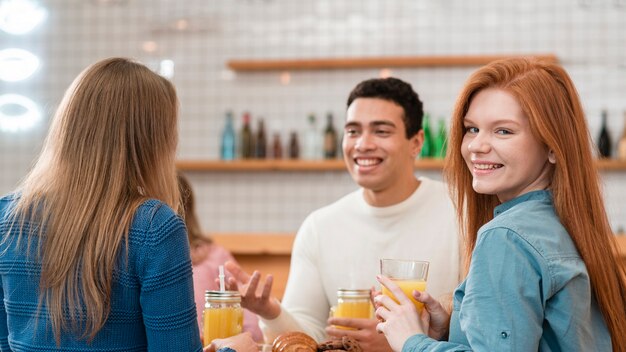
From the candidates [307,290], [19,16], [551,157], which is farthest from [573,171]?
[19,16]

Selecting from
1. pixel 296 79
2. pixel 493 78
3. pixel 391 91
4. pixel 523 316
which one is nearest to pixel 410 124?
pixel 391 91

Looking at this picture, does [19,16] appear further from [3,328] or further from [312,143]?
[3,328]

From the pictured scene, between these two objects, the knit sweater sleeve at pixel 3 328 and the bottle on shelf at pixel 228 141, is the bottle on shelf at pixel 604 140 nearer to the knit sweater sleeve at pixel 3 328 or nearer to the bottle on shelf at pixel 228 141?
the bottle on shelf at pixel 228 141

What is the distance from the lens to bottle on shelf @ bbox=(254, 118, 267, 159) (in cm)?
534

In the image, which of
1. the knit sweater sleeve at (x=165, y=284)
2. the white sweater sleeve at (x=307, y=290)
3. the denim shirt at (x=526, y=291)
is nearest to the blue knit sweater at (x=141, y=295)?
the knit sweater sleeve at (x=165, y=284)

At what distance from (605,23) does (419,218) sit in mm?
2863

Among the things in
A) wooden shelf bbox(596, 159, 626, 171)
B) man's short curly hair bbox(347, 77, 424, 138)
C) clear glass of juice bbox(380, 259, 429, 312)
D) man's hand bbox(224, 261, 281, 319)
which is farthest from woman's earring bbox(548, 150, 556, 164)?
wooden shelf bbox(596, 159, 626, 171)

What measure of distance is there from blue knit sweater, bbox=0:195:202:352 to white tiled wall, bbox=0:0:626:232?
3707 millimetres

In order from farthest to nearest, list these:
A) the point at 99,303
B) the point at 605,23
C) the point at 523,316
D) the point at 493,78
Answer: the point at 605,23 < the point at 493,78 < the point at 99,303 < the point at 523,316

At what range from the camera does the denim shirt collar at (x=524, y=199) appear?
160 cm

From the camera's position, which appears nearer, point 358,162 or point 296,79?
point 358,162

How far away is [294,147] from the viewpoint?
5320mm

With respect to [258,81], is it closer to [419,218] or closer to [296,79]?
[296,79]

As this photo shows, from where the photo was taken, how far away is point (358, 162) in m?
2.91
